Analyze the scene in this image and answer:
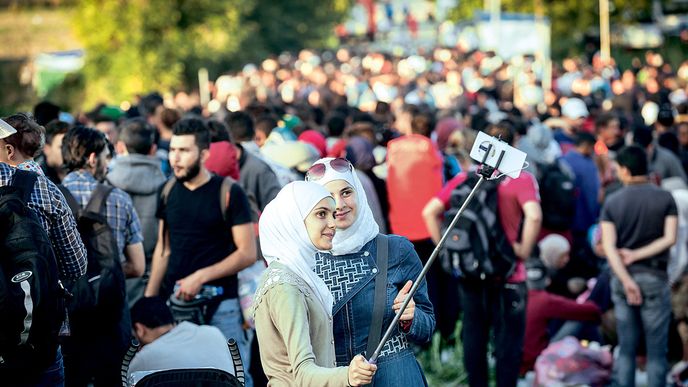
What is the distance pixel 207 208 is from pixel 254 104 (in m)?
5.59

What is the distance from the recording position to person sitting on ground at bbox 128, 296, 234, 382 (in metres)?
6.59

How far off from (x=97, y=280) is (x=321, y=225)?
2242 millimetres

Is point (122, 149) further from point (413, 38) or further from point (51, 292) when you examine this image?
point (413, 38)

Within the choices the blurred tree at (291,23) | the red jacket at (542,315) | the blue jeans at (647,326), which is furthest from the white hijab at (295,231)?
the blurred tree at (291,23)

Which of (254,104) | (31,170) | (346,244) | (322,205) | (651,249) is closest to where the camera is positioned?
(322,205)

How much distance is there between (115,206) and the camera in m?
7.01

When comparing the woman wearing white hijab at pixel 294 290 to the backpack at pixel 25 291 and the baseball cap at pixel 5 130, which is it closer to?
the backpack at pixel 25 291

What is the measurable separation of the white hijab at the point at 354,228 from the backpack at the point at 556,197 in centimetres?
665

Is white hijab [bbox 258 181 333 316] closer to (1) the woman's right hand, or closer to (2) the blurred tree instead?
(1) the woman's right hand

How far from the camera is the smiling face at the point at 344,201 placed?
5.09 meters

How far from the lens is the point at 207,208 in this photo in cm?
729

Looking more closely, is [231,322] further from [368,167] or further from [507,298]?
[368,167]

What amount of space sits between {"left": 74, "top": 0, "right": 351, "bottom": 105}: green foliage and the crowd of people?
2010cm

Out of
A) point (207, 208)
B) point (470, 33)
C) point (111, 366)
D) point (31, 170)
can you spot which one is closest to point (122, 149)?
point (207, 208)
